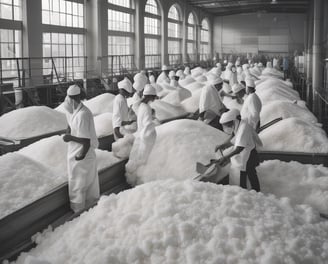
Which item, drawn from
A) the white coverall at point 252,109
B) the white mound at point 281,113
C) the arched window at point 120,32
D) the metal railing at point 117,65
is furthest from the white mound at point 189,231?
the arched window at point 120,32

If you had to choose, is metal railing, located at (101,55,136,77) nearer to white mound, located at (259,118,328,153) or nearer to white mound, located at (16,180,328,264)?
white mound, located at (259,118,328,153)

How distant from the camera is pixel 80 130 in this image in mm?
4164

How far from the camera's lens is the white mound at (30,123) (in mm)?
6461

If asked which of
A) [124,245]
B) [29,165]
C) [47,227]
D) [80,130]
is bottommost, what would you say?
[47,227]

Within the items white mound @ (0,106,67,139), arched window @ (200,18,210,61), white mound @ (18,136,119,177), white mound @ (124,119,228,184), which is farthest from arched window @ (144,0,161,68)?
white mound @ (18,136,119,177)

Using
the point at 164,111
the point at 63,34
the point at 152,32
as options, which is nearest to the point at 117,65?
the point at 63,34

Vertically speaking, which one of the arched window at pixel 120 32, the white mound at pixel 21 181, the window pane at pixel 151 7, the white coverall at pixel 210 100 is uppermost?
the window pane at pixel 151 7

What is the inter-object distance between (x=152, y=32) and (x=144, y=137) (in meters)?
20.2

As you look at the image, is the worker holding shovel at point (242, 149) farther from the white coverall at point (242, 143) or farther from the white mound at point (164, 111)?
the white mound at point (164, 111)

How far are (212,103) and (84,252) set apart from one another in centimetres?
468

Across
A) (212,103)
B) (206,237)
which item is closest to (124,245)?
(206,237)

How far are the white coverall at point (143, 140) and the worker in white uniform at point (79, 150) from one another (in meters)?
0.92

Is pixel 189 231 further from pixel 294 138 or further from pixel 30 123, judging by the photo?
pixel 30 123

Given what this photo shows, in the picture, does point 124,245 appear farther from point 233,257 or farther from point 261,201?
point 261,201
